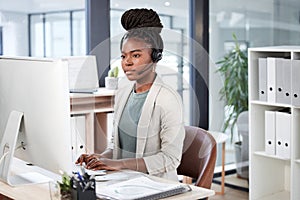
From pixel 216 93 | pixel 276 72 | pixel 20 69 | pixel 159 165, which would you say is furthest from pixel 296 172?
pixel 20 69

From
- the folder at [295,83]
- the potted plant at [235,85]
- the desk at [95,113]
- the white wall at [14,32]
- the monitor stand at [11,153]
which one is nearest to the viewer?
the monitor stand at [11,153]

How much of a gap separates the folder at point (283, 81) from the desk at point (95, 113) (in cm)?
112

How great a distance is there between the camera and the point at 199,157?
2533 millimetres

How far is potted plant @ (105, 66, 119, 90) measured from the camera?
12.1 ft

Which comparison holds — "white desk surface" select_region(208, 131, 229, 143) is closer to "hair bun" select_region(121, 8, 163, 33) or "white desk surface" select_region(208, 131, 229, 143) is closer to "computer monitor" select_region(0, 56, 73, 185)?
"hair bun" select_region(121, 8, 163, 33)

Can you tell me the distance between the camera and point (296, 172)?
11.9 ft

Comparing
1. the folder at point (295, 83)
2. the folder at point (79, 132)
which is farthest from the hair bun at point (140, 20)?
the folder at point (295, 83)

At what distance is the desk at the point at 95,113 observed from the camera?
11.1ft

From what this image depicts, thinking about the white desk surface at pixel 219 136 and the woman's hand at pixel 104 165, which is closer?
the woman's hand at pixel 104 165

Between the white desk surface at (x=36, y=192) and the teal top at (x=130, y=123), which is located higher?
the teal top at (x=130, y=123)

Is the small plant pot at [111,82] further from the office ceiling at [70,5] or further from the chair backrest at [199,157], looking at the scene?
the chair backrest at [199,157]

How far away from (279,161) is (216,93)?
100cm

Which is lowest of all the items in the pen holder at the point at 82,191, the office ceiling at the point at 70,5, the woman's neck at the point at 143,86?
the pen holder at the point at 82,191

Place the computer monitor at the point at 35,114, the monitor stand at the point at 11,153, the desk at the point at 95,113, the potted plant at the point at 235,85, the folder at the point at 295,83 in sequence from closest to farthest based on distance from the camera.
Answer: the computer monitor at the point at 35,114 < the monitor stand at the point at 11,153 < the desk at the point at 95,113 < the folder at the point at 295,83 < the potted plant at the point at 235,85
